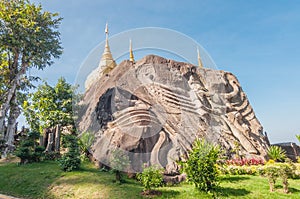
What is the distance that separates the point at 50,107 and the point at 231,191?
418 inches

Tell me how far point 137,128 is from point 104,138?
153cm

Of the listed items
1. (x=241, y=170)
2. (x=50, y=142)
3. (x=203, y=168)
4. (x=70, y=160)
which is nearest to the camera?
(x=203, y=168)

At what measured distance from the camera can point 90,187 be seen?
20.3ft

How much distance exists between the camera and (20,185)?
6.66m

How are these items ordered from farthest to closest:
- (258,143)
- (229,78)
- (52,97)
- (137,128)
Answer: (229,78) < (52,97) < (258,143) < (137,128)

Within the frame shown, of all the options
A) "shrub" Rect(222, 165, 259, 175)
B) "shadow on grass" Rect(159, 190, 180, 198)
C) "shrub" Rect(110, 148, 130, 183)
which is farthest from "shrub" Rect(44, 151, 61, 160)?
"shrub" Rect(222, 165, 259, 175)

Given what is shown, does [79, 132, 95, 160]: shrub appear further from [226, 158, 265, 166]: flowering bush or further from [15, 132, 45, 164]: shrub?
[226, 158, 265, 166]: flowering bush

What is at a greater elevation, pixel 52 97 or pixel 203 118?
pixel 52 97

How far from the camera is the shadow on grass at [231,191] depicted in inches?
230

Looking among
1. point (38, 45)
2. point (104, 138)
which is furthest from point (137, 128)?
point (38, 45)

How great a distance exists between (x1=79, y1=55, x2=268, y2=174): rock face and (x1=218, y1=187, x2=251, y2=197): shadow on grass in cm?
218

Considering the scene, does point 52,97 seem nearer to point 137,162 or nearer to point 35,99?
point 35,99

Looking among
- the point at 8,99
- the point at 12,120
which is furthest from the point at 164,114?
the point at 12,120

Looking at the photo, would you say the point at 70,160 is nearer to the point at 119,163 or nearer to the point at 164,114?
the point at 119,163
